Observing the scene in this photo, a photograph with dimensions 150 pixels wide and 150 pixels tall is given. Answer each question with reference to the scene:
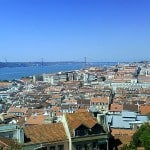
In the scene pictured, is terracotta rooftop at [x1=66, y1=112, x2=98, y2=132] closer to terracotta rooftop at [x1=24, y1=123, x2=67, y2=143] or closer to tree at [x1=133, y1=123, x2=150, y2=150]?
terracotta rooftop at [x1=24, y1=123, x2=67, y2=143]

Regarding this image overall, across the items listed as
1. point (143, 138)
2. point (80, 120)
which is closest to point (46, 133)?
point (80, 120)

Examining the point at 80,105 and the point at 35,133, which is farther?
the point at 80,105

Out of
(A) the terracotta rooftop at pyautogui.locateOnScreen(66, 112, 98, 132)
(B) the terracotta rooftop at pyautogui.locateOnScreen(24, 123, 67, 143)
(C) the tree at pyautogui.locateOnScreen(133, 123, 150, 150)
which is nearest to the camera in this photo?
(B) the terracotta rooftop at pyautogui.locateOnScreen(24, 123, 67, 143)

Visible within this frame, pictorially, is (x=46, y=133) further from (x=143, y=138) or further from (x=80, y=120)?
(x=143, y=138)

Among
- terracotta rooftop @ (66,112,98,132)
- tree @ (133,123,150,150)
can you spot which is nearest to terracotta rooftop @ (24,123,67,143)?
terracotta rooftop @ (66,112,98,132)

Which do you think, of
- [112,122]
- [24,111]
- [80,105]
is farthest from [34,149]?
[80,105]

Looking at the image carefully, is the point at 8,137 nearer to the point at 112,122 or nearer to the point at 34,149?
the point at 34,149

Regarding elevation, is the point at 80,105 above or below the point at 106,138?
below
